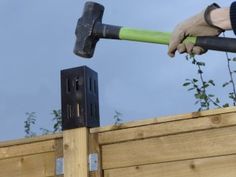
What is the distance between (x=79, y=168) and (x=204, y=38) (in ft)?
5.13

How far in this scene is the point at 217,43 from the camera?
187cm

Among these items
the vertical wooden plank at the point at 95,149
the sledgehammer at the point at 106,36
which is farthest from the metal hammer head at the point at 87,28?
the vertical wooden plank at the point at 95,149

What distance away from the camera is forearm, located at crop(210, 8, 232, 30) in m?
1.76

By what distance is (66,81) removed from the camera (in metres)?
3.51

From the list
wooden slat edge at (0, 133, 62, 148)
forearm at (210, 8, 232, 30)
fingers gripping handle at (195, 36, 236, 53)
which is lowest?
fingers gripping handle at (195, 36, 236, 53)

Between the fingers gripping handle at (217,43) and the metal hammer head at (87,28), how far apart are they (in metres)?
0.54

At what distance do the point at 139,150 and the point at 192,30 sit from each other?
136cm

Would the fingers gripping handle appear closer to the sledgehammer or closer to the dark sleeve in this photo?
the sledgehammer

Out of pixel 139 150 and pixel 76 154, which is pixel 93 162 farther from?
pixel 139 150

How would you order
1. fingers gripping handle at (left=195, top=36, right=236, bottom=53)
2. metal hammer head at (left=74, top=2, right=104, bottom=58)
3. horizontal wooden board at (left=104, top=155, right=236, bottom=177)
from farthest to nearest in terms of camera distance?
1. horizontal wooden board at (left=104, top=155, right=236, bottom=177)
2. metal hammer head at (left=74, top=2, right=104, bottom=58)
3. fingers gripping handle at (left=195, top=36, right=236, bottom=53)

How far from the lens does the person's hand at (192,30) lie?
5.95 ft

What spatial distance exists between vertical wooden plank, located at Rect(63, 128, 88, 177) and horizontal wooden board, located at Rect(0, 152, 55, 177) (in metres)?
0.08

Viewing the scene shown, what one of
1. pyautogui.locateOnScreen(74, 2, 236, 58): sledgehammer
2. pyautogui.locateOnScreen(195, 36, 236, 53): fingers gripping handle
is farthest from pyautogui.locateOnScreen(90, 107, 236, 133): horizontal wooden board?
pyautogui.locateOnScreen(195, 36, 236, 53): fingers gripping handle

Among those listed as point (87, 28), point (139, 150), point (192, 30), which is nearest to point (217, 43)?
point (192, 30)
